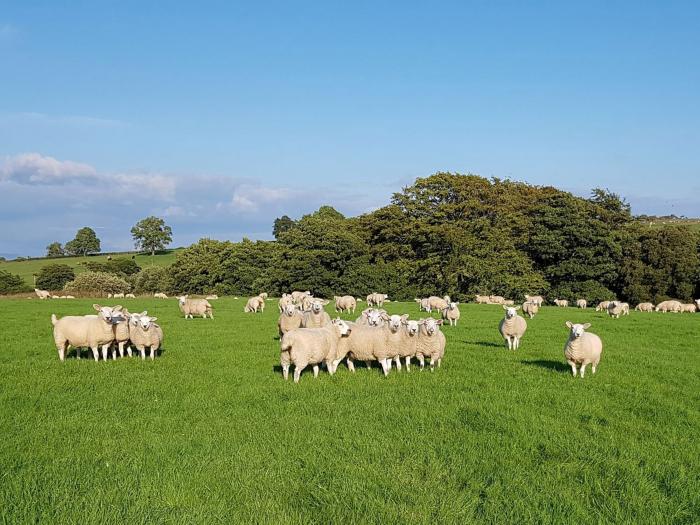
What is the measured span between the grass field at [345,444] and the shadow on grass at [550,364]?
0.14 metres

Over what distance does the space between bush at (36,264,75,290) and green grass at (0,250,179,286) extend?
446 centimetres

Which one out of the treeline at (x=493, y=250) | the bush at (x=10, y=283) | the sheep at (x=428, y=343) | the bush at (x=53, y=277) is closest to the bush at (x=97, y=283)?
the bush at (x=10, y=283)

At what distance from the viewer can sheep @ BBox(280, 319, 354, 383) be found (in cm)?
1313

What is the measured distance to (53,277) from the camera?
97500 mm

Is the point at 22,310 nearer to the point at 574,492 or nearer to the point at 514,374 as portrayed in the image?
the point at 514,374

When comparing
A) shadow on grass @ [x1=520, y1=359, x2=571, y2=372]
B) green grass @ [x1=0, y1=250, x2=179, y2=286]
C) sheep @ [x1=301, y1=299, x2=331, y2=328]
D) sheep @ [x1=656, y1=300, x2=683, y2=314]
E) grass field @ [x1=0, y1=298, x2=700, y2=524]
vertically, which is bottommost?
sheep @ [x1=656, y1=300, x2=683, y2=314]

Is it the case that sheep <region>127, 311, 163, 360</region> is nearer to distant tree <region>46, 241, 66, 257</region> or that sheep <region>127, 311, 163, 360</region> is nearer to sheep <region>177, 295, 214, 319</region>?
sheep <region>177, 295, 214, 319</region>

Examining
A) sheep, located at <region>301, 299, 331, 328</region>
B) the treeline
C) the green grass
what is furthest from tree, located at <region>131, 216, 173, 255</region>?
sheep, located at <region>301, 299, 331, 328</region>

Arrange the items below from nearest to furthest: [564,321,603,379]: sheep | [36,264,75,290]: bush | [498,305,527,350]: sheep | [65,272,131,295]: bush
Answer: [564,321,603,379]: sheep → [498,305,527,350]: sheep → [65,272,131,295]: bush → [36,264,75,290]: bush

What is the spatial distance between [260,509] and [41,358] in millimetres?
13261

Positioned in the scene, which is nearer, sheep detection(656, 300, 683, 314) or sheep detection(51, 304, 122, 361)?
sheep detection(51, 304, 122, 361)

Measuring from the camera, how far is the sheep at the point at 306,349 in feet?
43.1

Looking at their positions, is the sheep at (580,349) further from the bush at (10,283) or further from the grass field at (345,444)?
the bush at (10,283)

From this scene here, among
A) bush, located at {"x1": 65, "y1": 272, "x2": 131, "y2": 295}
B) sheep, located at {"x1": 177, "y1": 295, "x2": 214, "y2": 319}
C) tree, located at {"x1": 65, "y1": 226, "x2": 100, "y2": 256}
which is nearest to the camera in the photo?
sheep, located at {"x1": 177, "y1": 295, "x2": 214, "y2": 319}
